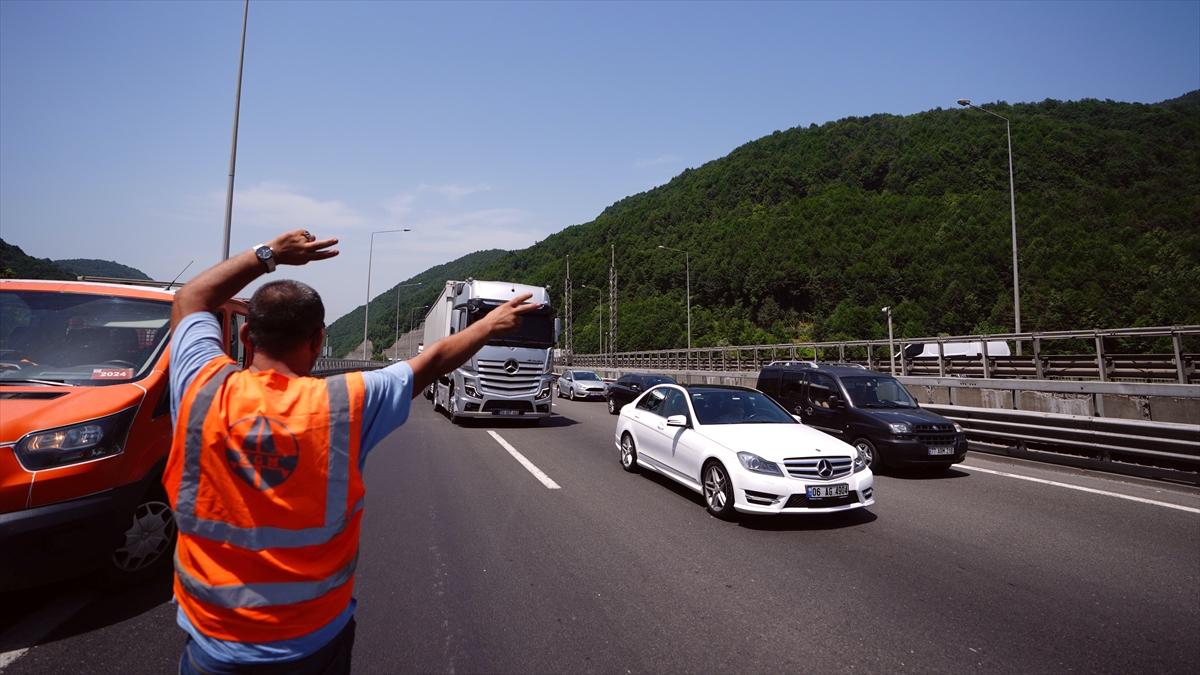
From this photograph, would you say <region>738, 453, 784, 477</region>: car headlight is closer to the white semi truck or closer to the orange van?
the orange van

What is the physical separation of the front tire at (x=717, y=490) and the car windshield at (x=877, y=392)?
447 cm

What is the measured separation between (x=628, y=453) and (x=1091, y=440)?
7788 millimetres

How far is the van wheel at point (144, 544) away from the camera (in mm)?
4184

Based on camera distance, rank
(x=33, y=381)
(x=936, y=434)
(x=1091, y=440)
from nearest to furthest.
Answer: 1. (x=33, y=381)
2. (x=936, y=434)
3. (x=1091, y=440)

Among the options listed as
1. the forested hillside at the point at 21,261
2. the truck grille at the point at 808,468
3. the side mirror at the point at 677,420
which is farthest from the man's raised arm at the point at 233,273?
the forested hillside at the point at 21,261

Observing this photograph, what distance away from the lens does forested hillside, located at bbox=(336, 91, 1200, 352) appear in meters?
56.8

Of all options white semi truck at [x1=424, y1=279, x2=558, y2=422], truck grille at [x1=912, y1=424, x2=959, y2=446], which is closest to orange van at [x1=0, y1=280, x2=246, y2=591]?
truck grille at [x1=912, y1=424, x2=959, y2=446]

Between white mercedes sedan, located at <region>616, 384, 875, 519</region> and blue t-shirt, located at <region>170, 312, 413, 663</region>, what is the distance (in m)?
5.39

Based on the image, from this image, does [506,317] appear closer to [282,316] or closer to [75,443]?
[282,316]

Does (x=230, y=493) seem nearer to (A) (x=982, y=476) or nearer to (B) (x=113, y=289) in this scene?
(B) (x=113, y=289)

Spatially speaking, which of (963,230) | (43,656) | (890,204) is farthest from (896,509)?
(890,204)

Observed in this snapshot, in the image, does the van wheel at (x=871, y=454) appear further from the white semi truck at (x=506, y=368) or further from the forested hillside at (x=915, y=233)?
the forested hillside at (x=915, y=233)

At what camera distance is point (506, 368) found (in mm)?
15875

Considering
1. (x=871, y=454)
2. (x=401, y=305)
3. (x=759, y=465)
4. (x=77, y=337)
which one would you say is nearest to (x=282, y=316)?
(x=77, y=337)
